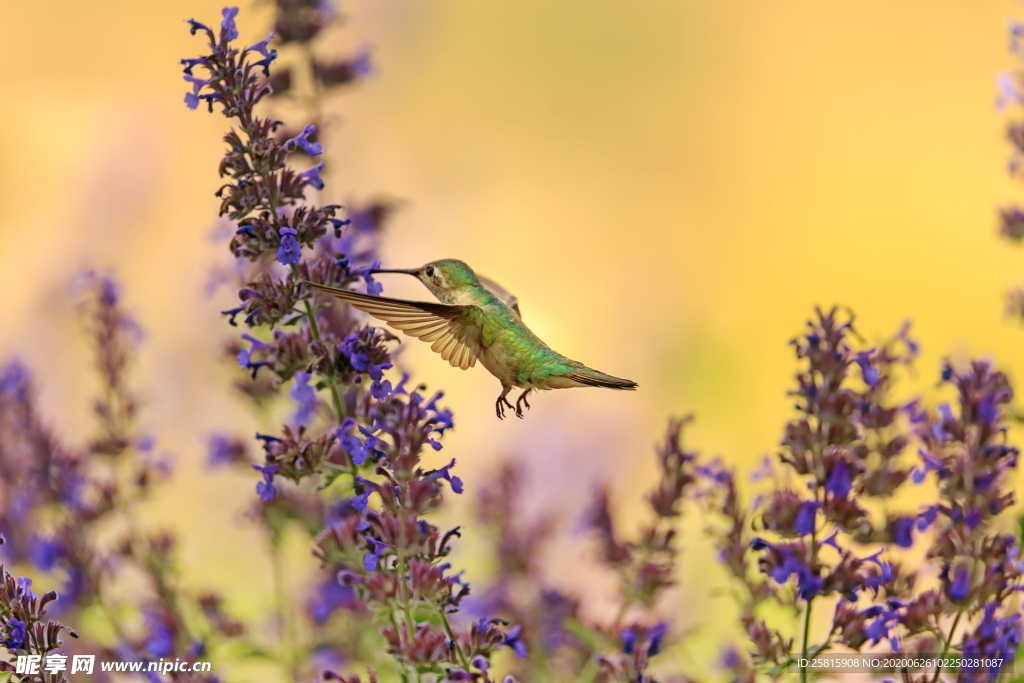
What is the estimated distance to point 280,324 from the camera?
234 cm

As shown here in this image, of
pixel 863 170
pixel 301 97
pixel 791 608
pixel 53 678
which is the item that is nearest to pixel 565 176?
pixel 863 170

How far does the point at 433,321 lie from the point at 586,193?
5.90 m

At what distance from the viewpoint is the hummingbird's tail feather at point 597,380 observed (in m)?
2.47

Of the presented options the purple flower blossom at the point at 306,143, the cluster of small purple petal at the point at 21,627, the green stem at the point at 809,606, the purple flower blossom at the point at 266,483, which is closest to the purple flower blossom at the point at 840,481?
the green stem at the point at 809,606

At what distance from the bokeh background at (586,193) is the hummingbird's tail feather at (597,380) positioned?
2.37 m

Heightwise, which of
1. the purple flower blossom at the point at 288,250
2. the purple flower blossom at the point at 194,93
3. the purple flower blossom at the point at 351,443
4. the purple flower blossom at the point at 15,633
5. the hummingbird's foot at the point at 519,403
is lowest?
the purple flower blossom at the point at 15,633

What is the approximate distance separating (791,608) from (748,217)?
589cm

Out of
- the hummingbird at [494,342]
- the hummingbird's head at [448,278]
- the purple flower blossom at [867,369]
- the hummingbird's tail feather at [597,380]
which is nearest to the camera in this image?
the purple flower blossom at [867,369]

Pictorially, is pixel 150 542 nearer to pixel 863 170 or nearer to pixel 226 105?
pixel 226 105

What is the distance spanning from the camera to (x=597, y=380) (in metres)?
2.56

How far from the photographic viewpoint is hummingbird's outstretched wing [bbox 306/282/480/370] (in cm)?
212

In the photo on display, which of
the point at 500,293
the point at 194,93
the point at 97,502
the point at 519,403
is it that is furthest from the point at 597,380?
the point at 97,502

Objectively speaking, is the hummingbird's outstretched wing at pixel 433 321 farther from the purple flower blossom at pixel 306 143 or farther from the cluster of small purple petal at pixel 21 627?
the cluster of small purple petal at pixel 21 627

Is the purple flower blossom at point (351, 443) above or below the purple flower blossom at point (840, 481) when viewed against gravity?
above
